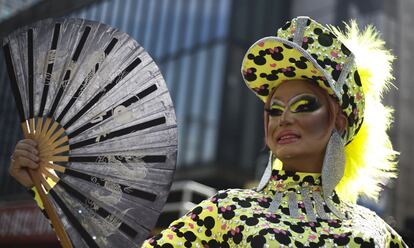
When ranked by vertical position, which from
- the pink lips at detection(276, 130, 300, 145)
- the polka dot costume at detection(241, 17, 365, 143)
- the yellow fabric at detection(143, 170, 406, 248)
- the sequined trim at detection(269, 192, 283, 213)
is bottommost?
the yellow fabric at detection(143, 170, 406, 248)

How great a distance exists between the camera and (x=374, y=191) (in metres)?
2.43

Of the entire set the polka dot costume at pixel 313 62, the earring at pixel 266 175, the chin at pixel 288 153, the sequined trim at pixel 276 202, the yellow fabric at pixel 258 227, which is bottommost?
the yellow fabric at pixel 258 227

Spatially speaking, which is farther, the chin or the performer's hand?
the chin

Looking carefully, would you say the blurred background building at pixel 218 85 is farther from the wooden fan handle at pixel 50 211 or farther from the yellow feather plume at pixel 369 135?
the wooden fan handle at pixel 50 211

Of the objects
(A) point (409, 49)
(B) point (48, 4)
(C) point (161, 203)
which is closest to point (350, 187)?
(C) point (161, 203)

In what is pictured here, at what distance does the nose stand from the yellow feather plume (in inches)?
16.1

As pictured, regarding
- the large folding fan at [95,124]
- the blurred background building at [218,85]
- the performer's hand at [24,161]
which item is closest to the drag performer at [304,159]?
the performer's hand at [24,161]

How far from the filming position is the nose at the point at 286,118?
2.11 m

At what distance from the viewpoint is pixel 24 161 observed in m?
1.90

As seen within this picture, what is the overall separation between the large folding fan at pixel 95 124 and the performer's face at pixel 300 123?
1.29ft

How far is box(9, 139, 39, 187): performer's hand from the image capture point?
190cm

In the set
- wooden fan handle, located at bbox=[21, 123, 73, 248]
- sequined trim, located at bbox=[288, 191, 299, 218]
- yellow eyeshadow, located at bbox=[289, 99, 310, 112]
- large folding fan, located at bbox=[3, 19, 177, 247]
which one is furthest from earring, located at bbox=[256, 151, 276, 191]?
wooden fan handle, located at bbox=[21, 123, 73, 248]

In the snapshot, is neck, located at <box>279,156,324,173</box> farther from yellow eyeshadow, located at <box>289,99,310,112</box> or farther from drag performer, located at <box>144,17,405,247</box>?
yellow eyeshadow, located at <box>289,99,310,112</box>

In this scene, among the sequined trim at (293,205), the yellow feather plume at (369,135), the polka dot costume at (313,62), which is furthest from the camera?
the yellow feather plume at (369,135)
